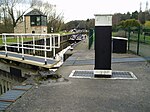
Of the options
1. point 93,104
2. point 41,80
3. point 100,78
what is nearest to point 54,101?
point 93,104

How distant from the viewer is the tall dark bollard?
629 cm

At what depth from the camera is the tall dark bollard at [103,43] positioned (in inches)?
248

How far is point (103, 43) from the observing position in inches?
250

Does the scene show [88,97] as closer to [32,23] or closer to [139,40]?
[139,40]

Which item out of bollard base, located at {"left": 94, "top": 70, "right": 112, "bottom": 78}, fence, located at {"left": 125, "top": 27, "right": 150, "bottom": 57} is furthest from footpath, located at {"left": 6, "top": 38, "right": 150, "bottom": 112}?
fence, located at {"left": 125, "top": 27, "right": 150, "bottom": 57}

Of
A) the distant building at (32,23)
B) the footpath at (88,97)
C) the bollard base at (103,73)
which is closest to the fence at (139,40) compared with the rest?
the bollard base at (103,73)

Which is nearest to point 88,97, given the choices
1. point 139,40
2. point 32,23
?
point 139,40

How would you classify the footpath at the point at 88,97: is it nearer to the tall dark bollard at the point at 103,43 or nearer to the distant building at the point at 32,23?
the tall dark bollard at the point at 103,43

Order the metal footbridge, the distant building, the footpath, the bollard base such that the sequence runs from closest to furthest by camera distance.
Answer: the footpath, the bollard base, the metal footbridge, the distant building

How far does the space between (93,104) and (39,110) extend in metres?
1.09

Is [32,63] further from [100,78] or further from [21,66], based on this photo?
[100,78]

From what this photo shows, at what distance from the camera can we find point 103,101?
14.2ft

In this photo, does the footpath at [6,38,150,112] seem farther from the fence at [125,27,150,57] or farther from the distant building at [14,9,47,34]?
the distant building at [14,9,47,34]

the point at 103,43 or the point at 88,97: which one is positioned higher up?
the point at 103,43
